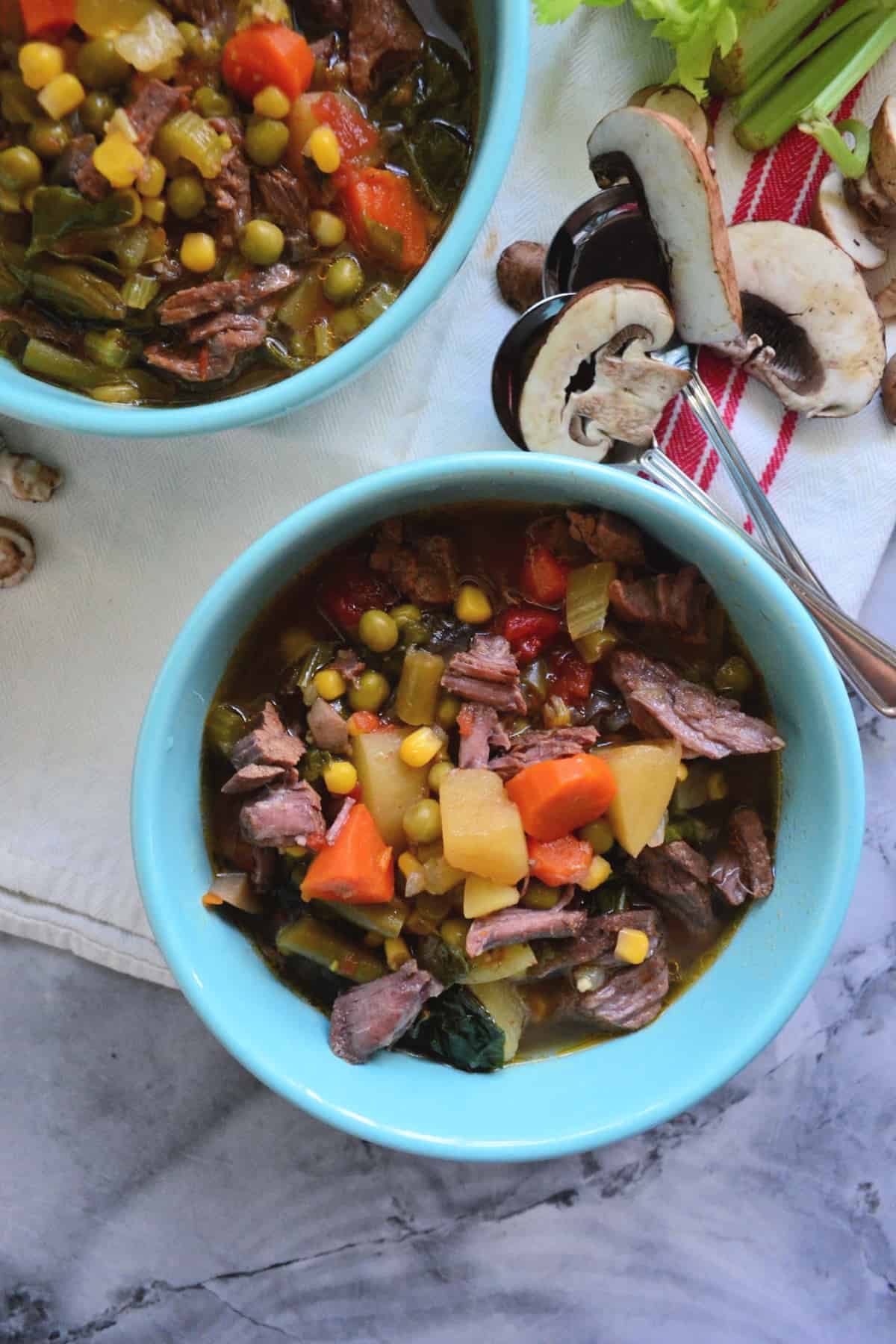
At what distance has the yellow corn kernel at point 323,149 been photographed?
213cm

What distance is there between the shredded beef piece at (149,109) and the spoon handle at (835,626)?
1.25 metres

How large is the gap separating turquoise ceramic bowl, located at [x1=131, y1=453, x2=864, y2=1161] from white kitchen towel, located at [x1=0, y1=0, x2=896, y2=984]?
0.44 metres

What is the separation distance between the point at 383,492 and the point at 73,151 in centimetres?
88

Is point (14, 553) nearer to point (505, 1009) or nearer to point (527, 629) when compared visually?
point (527, 629)

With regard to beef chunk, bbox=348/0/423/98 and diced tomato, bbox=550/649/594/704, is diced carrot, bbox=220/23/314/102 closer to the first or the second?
beef chunk, bbox=348/0/423/98

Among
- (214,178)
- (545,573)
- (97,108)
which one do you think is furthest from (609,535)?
(97,108)

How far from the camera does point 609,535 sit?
2.24 meters

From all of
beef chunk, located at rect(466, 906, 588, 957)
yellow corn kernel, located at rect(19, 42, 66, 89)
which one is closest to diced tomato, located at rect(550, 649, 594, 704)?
beef chunk, located at rect(466, 906, 588, 957)

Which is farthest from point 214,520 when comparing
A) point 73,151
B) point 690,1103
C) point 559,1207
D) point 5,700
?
point 559,1207

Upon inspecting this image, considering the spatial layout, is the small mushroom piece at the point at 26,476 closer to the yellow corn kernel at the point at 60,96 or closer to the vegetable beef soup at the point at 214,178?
the vegetable beef soup at the point at 214,178

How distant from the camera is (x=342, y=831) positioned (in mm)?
2223

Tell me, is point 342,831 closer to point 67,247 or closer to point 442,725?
point 442,725

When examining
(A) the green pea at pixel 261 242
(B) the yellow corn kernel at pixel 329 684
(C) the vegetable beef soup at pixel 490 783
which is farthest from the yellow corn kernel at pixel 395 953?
(A) the green pea at pixel 261 242

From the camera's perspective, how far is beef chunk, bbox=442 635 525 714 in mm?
2254
